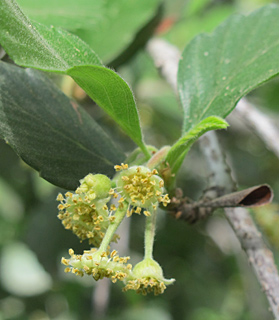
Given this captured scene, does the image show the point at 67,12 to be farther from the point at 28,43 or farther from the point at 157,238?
the point at 157,238

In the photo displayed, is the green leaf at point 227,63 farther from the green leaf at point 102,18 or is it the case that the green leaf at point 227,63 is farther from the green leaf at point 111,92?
the green leaf at point 102,18

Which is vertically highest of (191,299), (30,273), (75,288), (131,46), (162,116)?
Result: (131,46)

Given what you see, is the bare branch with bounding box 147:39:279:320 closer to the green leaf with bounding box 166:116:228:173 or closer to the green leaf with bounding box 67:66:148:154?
the green leaf with bounding box 166:116:228:173

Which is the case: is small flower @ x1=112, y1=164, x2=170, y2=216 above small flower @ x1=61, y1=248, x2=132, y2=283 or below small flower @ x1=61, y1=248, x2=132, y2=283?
above

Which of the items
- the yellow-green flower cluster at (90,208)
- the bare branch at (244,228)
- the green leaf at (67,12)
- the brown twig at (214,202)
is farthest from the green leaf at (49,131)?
the green leaf at (67,12)

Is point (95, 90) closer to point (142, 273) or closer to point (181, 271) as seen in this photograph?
point (142, 273)

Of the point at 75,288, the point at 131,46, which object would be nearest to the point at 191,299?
the point at 75,288

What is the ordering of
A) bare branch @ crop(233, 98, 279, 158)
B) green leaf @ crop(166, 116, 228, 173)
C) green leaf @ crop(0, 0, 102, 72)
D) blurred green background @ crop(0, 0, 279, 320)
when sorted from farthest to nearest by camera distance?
1. blurred green background @ crop(0, 0, 279, 320)
2. bare branch @ crop(233, 98, 279, 158)
3. green leaf @ crop(166, 116, 228, 173)
4. green leaf @ crop(0, 0, 102, 72)

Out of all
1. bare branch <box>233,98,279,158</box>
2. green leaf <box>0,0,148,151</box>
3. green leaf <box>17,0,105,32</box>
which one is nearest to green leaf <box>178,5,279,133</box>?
green leaf <box>0,0,148,151</box>
